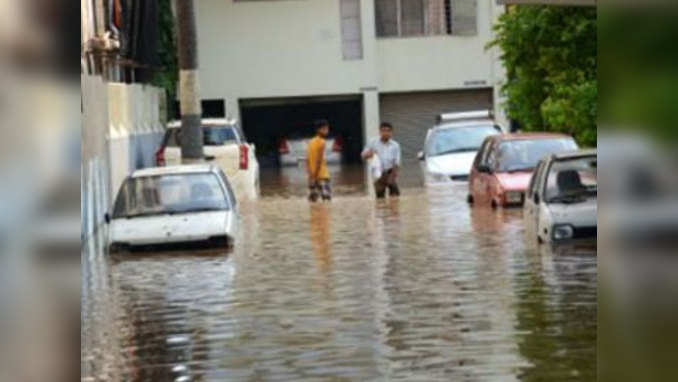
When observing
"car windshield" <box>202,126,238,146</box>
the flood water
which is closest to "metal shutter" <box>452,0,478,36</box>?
"car windshield" <box>202,126,238,146</box>

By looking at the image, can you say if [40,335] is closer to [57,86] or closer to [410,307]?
[57,86]

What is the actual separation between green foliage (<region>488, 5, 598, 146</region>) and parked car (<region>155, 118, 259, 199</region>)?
7.74m

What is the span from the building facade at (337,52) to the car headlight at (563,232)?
31.0 m

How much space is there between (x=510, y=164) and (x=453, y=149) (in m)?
6.47

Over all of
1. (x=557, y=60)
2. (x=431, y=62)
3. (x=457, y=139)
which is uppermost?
(x=557, y=60)

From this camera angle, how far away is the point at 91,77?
82.6ft

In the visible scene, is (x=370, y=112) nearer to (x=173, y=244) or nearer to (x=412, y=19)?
(x=412, y=19)

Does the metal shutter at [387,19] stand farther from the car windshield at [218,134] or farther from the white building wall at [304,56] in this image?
the car windshield at [218,134]

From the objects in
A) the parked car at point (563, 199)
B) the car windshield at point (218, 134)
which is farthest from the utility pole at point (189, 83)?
the parked car at point (563, 199)

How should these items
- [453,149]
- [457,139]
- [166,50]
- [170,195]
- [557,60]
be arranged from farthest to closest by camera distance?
[166,50] → [457,139] → [453,149] → [557,60] → [170,195]

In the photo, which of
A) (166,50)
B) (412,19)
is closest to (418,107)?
(412,19)

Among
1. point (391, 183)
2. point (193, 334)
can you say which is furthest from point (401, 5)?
point (193, 334)

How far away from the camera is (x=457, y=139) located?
32.0 m

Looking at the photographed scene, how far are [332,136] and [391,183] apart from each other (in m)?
21.8
